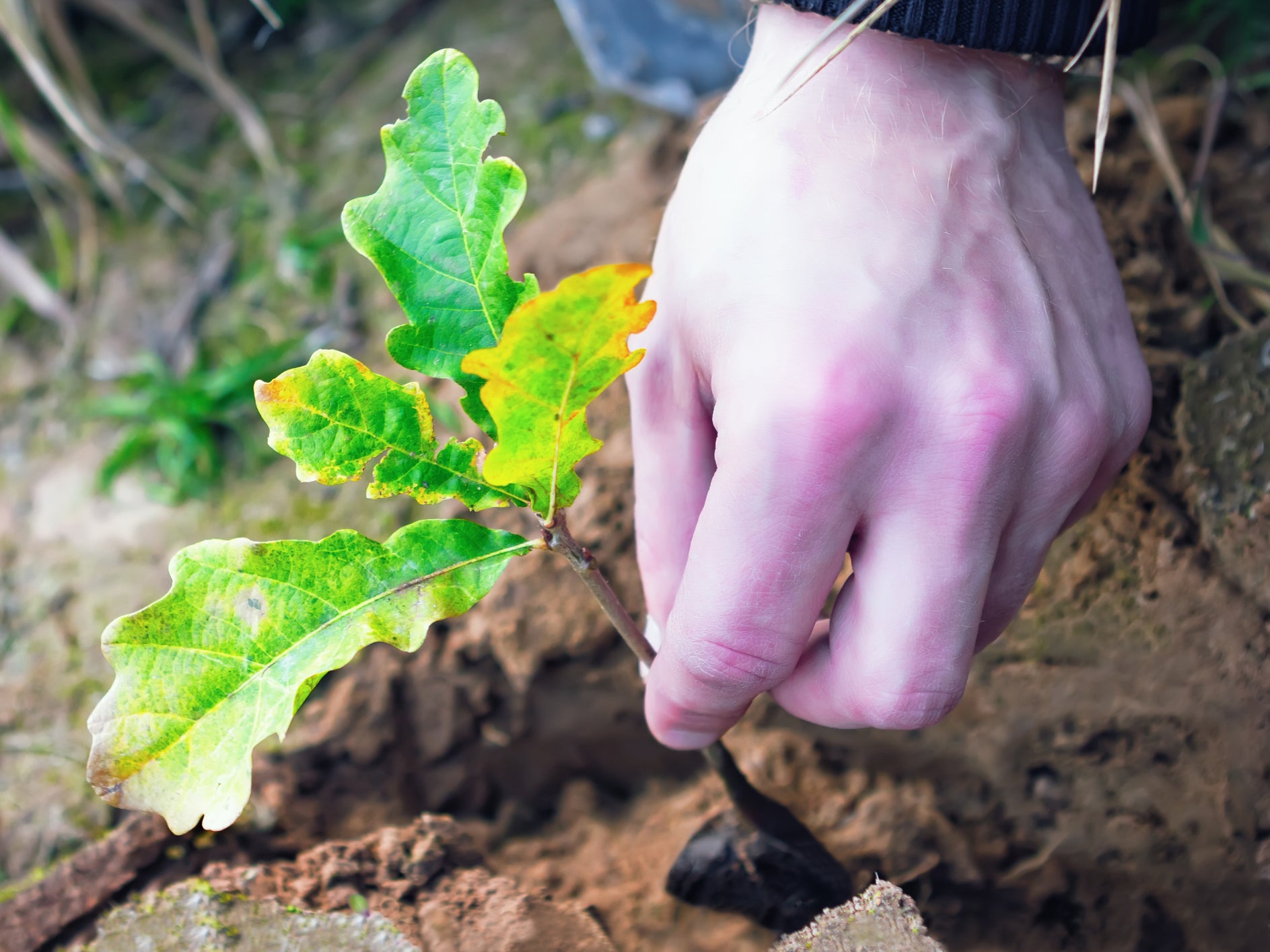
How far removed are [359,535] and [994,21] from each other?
0.93 metres

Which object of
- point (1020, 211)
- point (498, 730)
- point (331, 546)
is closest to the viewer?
point (331, 546)

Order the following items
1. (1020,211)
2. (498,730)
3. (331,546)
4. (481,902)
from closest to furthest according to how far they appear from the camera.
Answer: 1. (331,546)
2. (1020,211)
3. (481,902)
4. (498,730)

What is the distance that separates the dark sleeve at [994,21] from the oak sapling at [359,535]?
1.61 feet

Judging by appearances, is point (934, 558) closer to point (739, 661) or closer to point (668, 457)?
point (739, 661)

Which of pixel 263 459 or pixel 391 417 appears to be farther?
pixel 263 459

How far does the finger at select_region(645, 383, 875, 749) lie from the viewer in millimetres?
901

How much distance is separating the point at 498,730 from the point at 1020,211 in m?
1.12

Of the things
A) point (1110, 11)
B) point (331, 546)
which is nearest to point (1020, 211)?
point (1110, 11)

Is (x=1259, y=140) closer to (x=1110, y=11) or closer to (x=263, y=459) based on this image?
(x=1110, y=11)

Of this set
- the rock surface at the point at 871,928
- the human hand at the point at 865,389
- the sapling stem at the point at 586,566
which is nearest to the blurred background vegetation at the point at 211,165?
the human hand at the point at 865,389

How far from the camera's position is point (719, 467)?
948mm

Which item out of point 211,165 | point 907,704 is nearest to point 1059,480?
point 907,704

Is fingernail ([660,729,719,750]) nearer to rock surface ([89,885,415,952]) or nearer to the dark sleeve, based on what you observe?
rock surface ([89,885,415,952])

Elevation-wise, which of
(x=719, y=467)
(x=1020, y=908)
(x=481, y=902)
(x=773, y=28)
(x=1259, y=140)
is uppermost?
(x=773, y=28)
